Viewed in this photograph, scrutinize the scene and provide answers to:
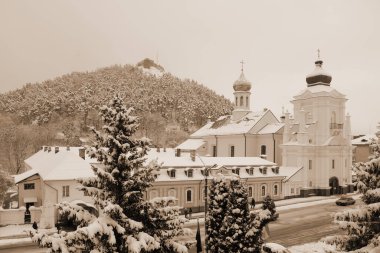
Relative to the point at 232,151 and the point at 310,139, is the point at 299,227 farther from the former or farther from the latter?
the point at 232,151

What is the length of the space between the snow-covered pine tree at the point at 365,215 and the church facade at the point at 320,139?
131 feet

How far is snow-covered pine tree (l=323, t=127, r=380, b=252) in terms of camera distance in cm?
1350

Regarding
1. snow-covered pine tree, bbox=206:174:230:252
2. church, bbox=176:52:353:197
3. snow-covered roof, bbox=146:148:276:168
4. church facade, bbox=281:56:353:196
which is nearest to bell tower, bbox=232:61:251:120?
church, bbox=176:52:353:197

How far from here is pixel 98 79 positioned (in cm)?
16425

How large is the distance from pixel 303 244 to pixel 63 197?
67.0ft

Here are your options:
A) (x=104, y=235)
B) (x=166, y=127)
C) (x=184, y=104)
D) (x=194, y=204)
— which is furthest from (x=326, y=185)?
(x=184, y=104)

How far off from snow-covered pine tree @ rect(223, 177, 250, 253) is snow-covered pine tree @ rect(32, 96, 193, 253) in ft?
23.5

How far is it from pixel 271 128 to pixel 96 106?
76.8m

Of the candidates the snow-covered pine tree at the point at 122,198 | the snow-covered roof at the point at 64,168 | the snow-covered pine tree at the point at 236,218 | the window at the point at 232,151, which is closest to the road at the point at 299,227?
the snow-covered pine tree at the point at 236,218

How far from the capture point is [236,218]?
18953mm

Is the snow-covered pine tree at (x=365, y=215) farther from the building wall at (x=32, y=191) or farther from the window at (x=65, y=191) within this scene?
the building wall at (x=32, y=191)

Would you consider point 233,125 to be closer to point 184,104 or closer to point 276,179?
point 276,179

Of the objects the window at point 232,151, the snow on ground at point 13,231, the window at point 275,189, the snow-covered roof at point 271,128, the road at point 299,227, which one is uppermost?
the snow-covered roof at point 271,128

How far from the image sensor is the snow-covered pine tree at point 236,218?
61.0 ft
